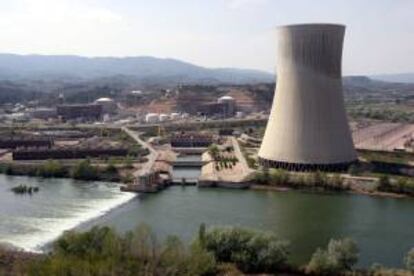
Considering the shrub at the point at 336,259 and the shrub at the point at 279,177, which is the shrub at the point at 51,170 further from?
the shrub at the point at 336,259

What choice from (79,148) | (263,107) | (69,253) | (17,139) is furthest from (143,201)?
(263,107)

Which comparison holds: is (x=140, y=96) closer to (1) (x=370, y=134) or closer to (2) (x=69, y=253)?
(1) (x=370, y=134)

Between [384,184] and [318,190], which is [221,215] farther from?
[384,184]

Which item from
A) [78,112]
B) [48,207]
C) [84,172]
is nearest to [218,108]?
[78,112]

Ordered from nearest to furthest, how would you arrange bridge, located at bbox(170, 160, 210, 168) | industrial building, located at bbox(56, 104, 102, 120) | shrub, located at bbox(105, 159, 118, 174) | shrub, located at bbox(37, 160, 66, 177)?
1. shrub, located at bbox(105, 159, 118, 174)
2. shrub, located at bbox(37, 160, 66, 177)
3. bridge, located at bbox(170, 160, 210, 168)
4. industrial building, located at bbox(56, 104, 102, 120)

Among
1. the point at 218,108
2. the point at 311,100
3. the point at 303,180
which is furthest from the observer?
the point at 218,108

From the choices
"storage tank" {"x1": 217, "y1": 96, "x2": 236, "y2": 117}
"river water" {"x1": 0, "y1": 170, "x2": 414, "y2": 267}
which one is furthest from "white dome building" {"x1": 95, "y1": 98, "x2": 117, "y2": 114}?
"river water" {"x1": 0, "y1": 170, "x2": 414, "y2": 267}

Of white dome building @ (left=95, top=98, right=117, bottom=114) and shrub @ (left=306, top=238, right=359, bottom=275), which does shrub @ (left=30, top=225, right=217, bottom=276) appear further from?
white dome building @ (left=95, top=98, right=117, bottom=114)
